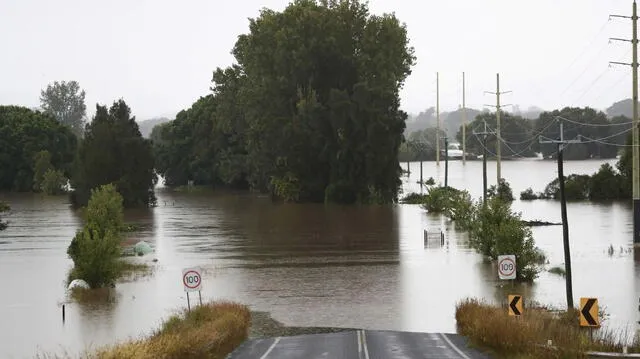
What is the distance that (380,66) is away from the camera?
112938 mm

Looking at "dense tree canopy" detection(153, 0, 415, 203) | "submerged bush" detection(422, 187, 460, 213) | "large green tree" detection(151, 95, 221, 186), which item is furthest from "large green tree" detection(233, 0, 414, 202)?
"large green tree" detection(151, 95, 221, 186)

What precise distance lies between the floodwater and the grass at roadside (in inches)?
143

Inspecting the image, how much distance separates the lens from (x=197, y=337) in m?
26.0

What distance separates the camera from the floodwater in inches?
1379

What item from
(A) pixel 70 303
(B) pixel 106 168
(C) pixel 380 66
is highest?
(C) pixel 380 66

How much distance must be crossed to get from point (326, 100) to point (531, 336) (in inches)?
3470

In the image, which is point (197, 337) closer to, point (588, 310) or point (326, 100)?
point (588, 310)

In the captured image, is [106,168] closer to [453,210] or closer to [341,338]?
[453,210]

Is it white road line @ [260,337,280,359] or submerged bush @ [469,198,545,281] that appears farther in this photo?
submerged bush @ [469,198,545,281]

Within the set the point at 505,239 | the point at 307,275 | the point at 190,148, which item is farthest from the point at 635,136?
the point at 190,148

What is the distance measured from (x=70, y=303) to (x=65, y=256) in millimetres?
20784

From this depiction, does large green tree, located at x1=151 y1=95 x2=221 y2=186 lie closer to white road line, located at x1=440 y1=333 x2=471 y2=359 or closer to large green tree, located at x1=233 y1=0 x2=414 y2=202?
large green tree, located at x1=233 y1=0 x2=414 y2=202

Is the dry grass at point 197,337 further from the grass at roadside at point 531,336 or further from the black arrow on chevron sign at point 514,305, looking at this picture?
the black arrow on chevron sign at point 514,305

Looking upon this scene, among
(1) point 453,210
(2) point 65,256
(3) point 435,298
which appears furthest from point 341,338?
(1) point 453,210
